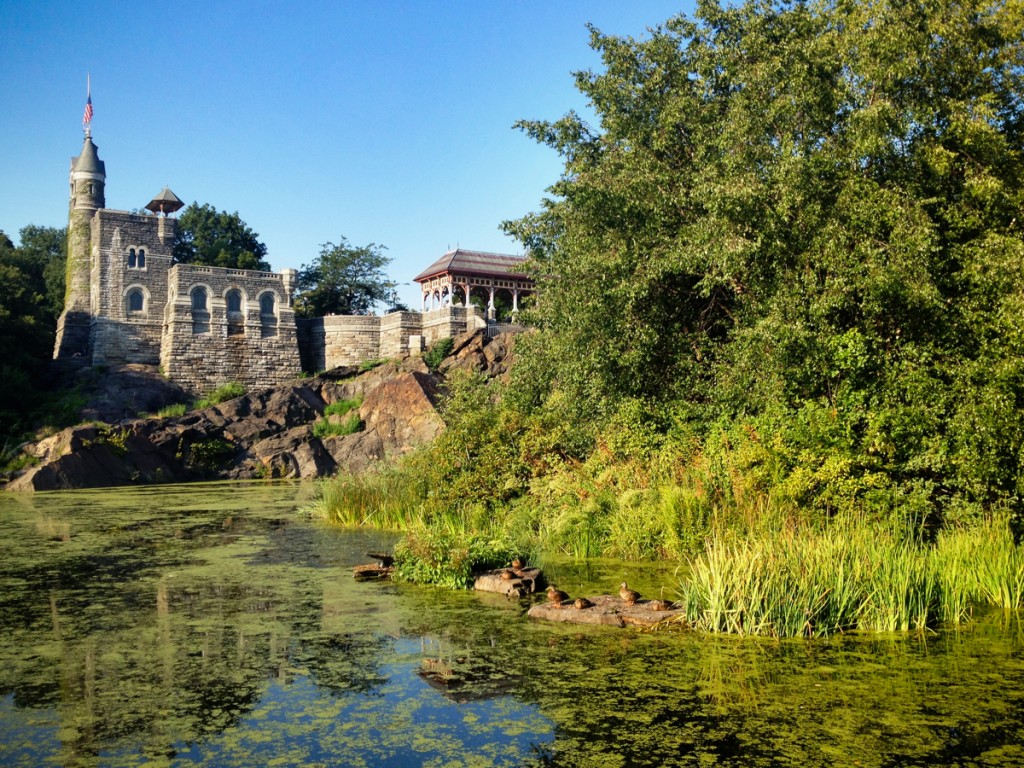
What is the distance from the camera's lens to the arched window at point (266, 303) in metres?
50.4

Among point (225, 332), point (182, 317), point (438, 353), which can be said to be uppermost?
point (182, 317)

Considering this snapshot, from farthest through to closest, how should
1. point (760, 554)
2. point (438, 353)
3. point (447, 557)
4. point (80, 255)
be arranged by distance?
point (80, 255) < point (438, 353) < point (447, 557) < point (760, 554)

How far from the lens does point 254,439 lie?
131 feet

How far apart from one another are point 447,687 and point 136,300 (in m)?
47.0

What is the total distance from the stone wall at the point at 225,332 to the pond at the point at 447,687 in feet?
124

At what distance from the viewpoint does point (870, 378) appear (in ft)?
41.4

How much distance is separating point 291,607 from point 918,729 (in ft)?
21.5

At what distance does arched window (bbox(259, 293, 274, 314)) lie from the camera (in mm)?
50438

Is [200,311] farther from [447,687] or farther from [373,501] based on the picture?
[447,687]

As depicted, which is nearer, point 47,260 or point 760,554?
point 760,554

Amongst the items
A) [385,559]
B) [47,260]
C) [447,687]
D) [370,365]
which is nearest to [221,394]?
[370,365]

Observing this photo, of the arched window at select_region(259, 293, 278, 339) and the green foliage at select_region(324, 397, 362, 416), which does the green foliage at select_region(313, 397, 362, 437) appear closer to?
the green foliage at select_region(324, 397, 362, 416)

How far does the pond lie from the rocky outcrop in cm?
2340

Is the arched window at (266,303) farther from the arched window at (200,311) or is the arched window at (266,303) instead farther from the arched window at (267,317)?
the arched window at (200,311)
